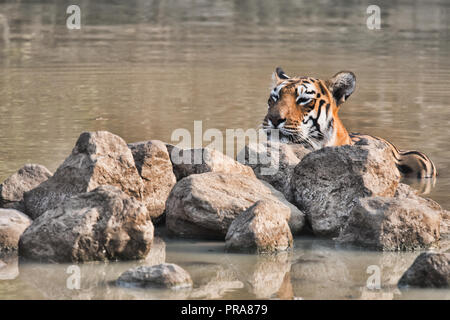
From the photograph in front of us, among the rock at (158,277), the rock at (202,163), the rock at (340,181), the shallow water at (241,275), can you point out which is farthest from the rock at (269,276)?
the rock at (202,163)

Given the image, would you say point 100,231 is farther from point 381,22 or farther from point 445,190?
point 381,22

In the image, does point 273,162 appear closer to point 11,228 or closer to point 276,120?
point 276,120

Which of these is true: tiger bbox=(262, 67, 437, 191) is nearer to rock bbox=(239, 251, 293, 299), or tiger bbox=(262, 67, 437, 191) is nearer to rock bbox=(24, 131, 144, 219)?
rock bbox=(24, 131, 144, 219)

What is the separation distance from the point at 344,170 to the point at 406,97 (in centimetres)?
874

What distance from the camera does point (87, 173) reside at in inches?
265

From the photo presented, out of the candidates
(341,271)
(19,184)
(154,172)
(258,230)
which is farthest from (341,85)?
(19,184)

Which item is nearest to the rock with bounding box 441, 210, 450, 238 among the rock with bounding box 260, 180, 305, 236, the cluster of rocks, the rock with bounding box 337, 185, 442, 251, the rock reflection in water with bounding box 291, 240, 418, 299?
the cluster of rocks

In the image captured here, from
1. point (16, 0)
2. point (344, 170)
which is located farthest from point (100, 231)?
point (16, 0)

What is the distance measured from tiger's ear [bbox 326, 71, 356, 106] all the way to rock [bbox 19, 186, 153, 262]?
9.90ft

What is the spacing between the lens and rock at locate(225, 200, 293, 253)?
6.25m

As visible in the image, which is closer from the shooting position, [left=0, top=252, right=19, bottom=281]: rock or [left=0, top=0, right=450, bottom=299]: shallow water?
[left=0, top=252, right=19, bottom=281]: rock

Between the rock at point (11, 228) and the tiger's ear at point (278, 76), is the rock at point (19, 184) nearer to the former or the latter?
the rock at point (11, 228)

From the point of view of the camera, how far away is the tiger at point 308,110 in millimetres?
8031

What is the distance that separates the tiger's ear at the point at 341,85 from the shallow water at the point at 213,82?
1.24 m
